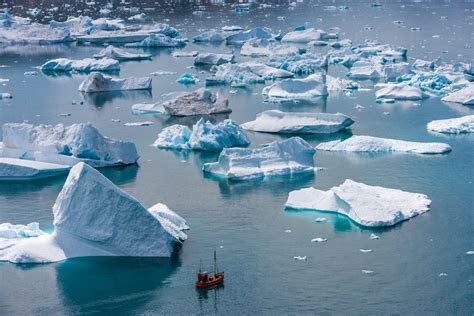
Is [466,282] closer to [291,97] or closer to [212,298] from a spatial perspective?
[212,298]

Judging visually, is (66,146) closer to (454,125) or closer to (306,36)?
(454,125)

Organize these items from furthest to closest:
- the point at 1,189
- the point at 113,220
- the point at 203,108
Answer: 1. the point at 203,108
2. the point at 1,189
3. the point at 113,220

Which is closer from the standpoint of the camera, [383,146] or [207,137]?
[383,146]

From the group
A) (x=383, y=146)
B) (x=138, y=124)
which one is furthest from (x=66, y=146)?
(x=383, y=146)

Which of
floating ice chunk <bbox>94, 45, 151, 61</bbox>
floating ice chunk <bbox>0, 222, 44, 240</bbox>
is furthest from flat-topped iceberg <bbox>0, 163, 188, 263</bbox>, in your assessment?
floating ice chunk <bbox>94, 45, 151, 61</bbox>

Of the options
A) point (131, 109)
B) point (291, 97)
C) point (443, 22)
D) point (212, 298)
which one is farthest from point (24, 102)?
point (443, 22)

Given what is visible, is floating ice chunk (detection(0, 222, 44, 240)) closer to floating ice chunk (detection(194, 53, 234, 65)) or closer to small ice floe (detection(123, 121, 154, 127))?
small ice floe (detection(123, 121, 154, 127))
